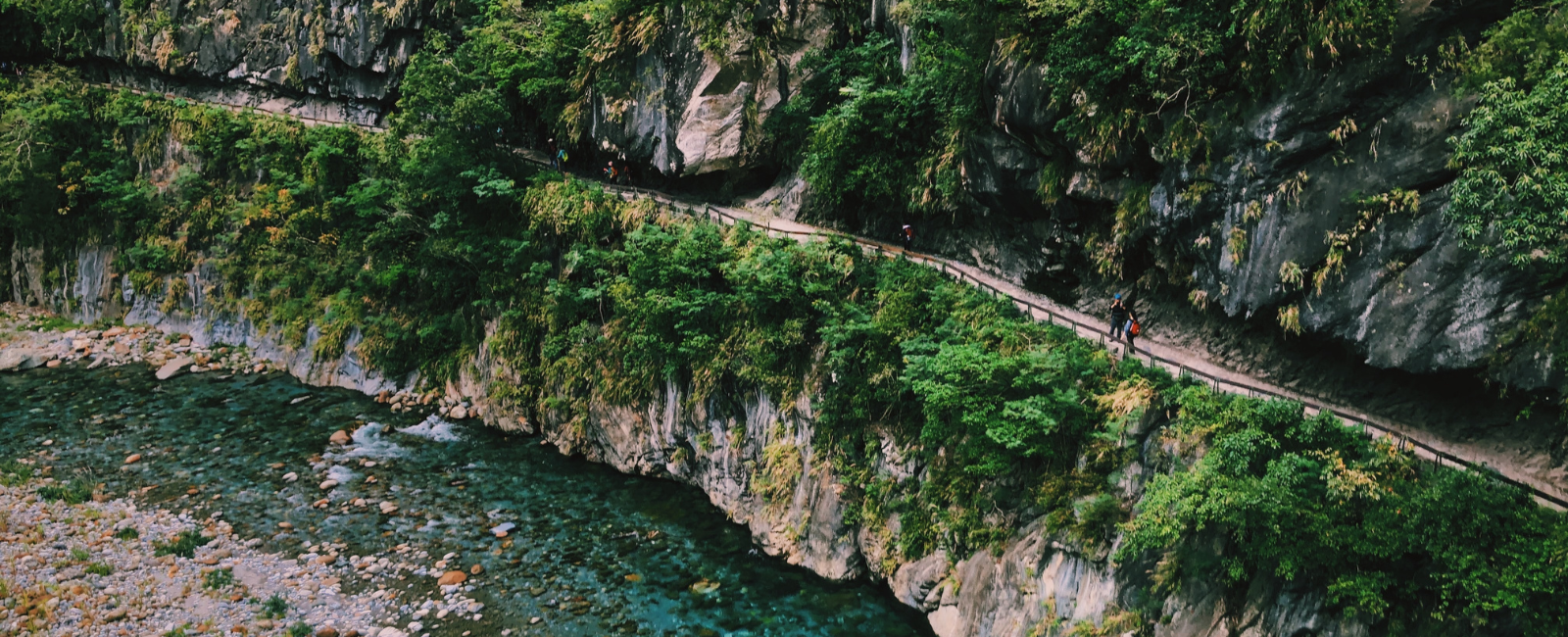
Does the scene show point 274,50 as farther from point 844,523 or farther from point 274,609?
point 844,523

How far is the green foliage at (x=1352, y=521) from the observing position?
12.2 m

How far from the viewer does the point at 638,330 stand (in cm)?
2656

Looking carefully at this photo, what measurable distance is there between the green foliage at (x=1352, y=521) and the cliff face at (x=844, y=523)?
0.60 m

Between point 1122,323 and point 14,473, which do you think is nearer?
point 1122,323

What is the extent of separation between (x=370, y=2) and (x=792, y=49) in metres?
24.3

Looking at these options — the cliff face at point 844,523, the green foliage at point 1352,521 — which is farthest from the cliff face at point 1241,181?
the cliff face at point 844,523

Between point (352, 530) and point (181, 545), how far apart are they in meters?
3.83

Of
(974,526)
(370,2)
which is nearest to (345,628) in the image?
(974,526)

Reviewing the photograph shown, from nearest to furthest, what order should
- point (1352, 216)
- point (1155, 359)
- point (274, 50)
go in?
point (1352, 216) < point (1155, 359) < point (274, 50)

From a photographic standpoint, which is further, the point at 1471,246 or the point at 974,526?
the point at 974,526

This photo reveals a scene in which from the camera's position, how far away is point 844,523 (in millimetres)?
21391

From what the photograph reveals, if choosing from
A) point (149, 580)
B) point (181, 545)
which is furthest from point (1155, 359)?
point (181, 545)

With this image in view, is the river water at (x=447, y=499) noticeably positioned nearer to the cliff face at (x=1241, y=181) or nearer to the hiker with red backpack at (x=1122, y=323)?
the hiker with red backpack at (x=1122, y=323)

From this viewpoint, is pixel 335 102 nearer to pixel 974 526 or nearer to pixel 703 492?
pixel 703 492
